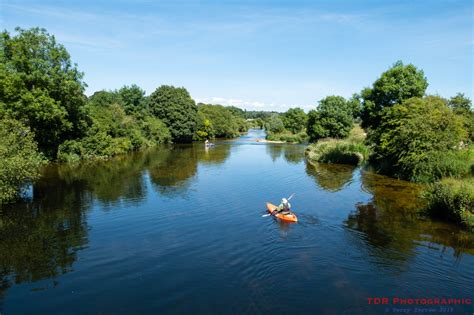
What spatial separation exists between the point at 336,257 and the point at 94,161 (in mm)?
41044

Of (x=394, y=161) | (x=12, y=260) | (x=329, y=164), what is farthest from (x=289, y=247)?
(x=329, y=164)

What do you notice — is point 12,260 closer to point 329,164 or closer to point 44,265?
point 44,265

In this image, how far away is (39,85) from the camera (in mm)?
42938

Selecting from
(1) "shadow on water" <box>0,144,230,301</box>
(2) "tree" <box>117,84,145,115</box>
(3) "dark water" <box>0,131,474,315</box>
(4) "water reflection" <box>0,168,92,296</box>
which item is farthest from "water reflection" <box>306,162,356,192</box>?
(2) "tree" <box>117,84,145,115</box>

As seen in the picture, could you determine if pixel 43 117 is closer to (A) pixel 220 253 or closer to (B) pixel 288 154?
(A) pixel 220 253

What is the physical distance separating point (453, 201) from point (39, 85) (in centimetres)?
4347

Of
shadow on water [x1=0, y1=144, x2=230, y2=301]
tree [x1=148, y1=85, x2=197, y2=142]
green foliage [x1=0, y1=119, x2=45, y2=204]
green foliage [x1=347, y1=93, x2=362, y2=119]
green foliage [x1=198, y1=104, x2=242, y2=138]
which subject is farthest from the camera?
green foliage [x1=198, y1=104, x2=242, y2=138]

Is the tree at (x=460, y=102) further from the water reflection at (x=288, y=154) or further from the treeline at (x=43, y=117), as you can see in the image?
the treeline at (x=43, y=117)

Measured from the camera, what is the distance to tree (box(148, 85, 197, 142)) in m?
85.3

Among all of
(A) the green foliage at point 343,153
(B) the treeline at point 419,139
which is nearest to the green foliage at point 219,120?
(A) the green foliage at point 343,153

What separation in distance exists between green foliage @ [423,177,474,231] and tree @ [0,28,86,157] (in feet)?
129

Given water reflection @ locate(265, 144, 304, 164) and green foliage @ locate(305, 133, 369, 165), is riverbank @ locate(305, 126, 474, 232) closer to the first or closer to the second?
green foliage @ locate(305, 133, 369, 165)

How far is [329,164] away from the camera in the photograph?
5072 centimetres

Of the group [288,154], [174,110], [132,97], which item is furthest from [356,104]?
[132,97]
